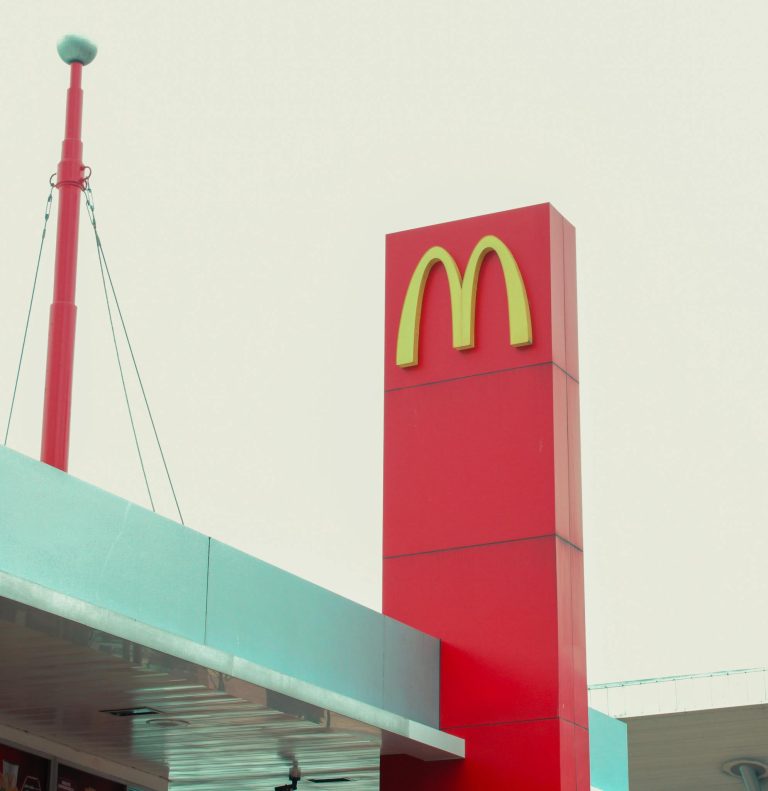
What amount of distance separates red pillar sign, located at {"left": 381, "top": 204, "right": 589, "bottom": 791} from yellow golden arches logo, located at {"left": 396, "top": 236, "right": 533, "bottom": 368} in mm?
14

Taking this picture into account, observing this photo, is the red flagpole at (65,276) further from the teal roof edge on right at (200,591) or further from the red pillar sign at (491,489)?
the red pillar sign at (491,489)

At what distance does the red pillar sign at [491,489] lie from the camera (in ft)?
44.0

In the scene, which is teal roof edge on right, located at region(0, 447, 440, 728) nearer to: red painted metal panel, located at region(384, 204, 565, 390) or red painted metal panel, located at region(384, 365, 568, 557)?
red painted metal panel, located at region(384, 365, 568, 557)

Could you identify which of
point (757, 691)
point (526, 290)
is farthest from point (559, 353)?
point (757, 691)

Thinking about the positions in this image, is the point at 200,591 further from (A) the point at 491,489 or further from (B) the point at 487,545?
(A) the point at 491,489

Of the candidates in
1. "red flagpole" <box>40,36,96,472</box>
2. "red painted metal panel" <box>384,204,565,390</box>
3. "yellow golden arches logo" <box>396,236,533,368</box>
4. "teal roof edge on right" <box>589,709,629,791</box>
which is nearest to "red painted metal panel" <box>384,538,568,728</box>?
"red painted metal panel" <box>384,204,565,390</box>

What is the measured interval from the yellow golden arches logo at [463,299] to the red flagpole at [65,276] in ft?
11.4

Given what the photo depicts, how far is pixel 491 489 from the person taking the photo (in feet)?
46.2

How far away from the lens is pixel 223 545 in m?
11.5

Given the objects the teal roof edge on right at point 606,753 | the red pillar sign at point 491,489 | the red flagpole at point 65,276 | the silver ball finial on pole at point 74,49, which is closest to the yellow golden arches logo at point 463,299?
the red pillar sign at point 491,489

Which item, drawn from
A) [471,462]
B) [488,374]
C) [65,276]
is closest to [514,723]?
[471,462]

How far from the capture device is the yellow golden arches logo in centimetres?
1434

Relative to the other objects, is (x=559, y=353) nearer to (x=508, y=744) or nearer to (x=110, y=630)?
(x=508, y=744)

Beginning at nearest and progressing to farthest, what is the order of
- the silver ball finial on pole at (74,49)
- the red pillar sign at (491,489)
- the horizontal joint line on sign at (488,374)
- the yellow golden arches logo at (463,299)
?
the silver ball finial on pole at (74,49) < the red pillar sign at (491,489) < the horizontal joint line on sign at (488,374) < the yellow golden arches logo at (463,299)
